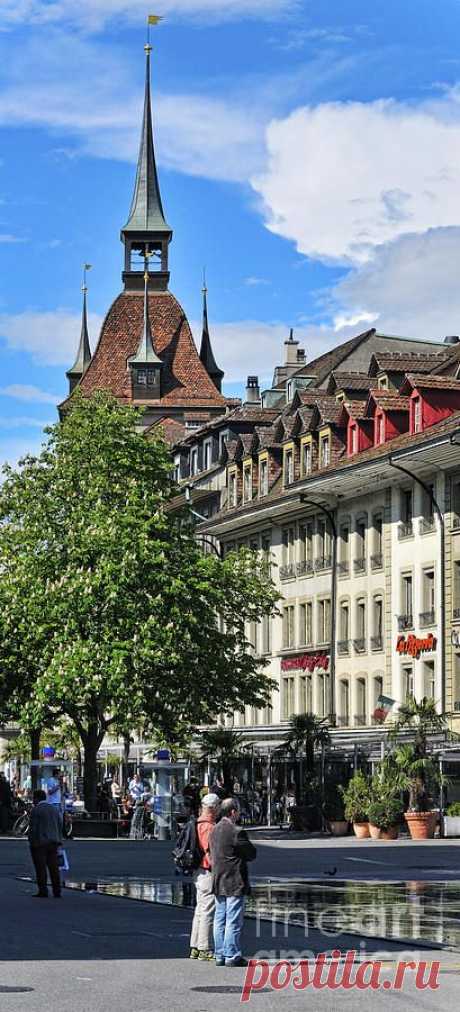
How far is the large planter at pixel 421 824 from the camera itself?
50000mm

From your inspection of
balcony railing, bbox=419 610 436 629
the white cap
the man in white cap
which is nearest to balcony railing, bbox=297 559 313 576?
balcony railing, bbox=419 610 436 629

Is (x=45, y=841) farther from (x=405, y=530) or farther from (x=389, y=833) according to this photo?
(x=405, y=530)

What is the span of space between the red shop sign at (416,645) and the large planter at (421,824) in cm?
1266

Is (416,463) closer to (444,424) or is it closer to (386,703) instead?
(444,424)

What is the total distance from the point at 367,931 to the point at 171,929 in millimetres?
2333

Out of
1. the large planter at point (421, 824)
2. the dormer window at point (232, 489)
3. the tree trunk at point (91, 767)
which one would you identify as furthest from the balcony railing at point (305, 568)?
the large planter at point (421, 824)

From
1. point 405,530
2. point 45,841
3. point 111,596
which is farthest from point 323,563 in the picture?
point 45,841

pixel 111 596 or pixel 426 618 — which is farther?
pixel 426 618

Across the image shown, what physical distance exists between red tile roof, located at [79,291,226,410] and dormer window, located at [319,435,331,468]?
241 ft

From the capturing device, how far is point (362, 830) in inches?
2034

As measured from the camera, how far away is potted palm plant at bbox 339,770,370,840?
5122cm

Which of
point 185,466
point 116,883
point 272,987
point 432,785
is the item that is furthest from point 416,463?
point 272,987

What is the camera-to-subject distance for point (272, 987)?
16156 mm

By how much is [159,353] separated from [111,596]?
97191 mm
